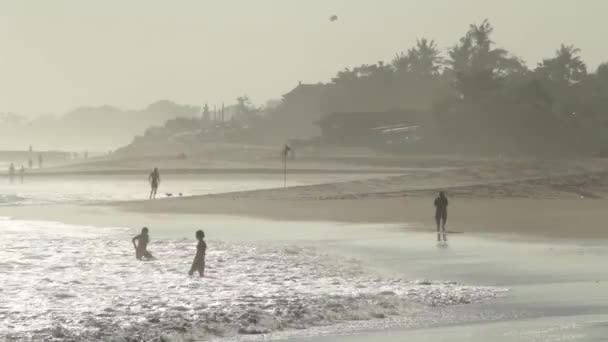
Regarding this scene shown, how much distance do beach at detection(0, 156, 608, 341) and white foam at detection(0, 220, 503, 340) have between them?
0.04 meters

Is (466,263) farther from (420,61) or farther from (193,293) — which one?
(420,61)

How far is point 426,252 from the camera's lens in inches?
919

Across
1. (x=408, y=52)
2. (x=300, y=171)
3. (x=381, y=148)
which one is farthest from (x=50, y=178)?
(x=408, y=52)

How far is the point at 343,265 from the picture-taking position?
2091 cm

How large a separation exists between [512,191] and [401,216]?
35.9ft

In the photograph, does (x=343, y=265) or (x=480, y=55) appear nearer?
(x=343, y=265)

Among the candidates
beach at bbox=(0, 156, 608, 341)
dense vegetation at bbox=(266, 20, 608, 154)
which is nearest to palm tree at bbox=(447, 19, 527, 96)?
dense vegetation at bbox=(266, 20, 608, 154)

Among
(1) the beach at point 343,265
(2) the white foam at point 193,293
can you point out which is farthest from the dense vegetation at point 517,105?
(2) the white foam at point 193,293

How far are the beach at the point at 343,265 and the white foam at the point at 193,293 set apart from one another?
0.04 m

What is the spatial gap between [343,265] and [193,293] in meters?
4.67

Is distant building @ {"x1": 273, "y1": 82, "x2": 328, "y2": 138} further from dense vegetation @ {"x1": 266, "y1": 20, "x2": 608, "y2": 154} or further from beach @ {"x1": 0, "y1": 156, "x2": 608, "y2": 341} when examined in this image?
beach @ {"x1": 0, "y1": 156, "x2": 608, "y2": 341}

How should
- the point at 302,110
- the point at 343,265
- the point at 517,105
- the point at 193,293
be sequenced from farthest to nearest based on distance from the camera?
the point at 302,110 → the point at 517,105 → the point at 343,265 → the point at 193,293

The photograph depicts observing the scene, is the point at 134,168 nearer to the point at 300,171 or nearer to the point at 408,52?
the point at 300,171

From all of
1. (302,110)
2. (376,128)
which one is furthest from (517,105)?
(302,110)
